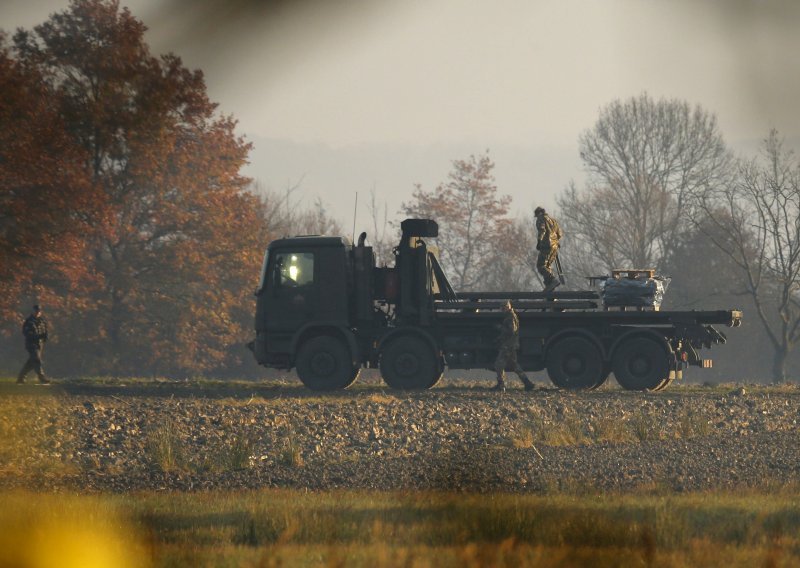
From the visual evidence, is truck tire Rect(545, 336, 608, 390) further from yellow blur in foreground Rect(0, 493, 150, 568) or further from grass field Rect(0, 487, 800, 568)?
yellow blur in foreground Rect(0, 493, 150, 568)

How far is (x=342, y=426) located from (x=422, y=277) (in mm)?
7625

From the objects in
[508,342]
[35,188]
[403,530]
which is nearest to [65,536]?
[403,530]

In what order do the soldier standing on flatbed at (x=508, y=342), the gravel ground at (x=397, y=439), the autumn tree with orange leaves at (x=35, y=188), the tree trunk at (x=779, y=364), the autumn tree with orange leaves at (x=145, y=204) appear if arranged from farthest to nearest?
the tree trunk at (x=779, y=364) < the autumn tree with orange leaves at (x=145, y=204) < the autumn tree with orange leaves at (x=35, y=188) < the soldier standing on flatbed at (x=508, y=342) < the gravel ground at (x=397, y=439)

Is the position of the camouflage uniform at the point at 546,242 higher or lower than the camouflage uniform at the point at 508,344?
higher

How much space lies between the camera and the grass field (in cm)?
873

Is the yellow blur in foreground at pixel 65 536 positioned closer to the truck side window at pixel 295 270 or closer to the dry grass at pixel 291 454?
the dry grass at pixel 291 454

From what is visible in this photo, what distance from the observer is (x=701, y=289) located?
70.4 meters

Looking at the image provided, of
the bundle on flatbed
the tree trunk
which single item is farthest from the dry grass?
the tree trunk

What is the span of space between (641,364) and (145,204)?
27.2 metres

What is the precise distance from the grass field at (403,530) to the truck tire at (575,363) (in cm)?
1515

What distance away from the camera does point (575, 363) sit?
29844 mm

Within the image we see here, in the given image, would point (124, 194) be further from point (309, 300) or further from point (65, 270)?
point (309, 300)

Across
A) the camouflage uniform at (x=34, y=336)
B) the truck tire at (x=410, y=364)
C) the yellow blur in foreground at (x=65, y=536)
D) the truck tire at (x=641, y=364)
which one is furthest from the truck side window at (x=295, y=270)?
the yellow blur in foreground at (x=65, y=536)

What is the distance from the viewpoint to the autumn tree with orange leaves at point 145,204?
4497cm
